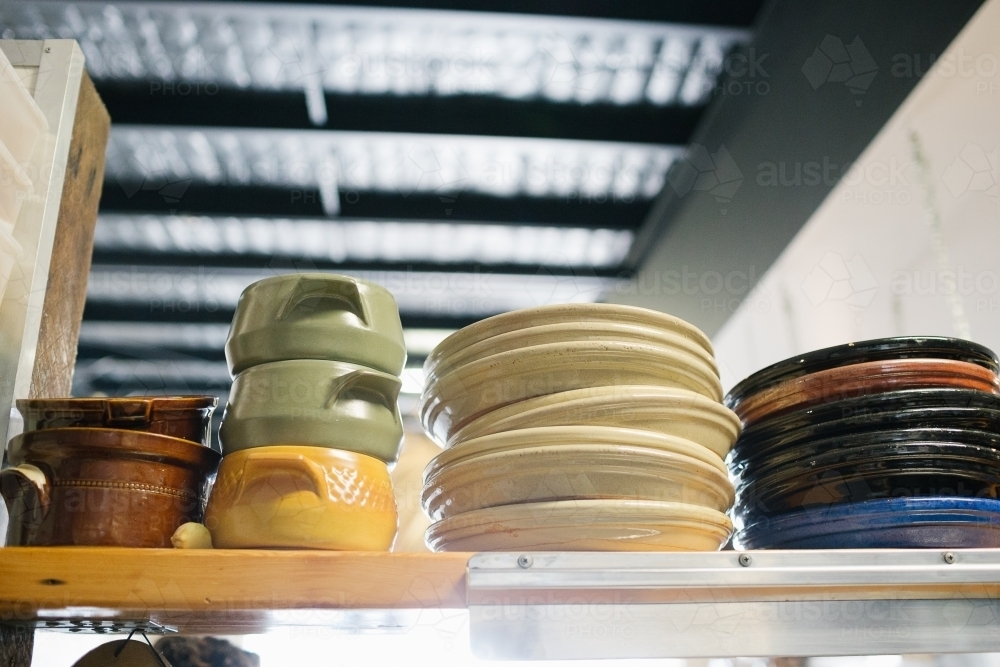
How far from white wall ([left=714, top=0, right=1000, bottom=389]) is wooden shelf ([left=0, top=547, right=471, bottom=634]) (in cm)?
114

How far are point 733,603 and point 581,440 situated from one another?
0.75ft

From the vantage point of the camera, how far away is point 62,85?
44.4 inches

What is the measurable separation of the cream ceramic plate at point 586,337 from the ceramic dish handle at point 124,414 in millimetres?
366

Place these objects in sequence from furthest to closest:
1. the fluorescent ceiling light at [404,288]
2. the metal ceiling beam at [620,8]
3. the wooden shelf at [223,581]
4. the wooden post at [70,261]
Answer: the fluorescent ceiling light at [404,288], the metal ceiling beam at [620,8], the wooden post at [70,261], the wooden shelf at [223,581]

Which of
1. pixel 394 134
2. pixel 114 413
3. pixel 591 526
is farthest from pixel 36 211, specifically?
pixel 394 134

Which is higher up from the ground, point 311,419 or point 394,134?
point 394,134

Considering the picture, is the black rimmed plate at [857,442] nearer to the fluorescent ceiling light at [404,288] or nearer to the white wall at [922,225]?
the white wall at [922,225]

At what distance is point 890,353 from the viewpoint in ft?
3.15

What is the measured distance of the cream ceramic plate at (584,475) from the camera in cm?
82

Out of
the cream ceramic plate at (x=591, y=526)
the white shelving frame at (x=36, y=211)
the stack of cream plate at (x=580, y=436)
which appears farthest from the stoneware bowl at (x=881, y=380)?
the white shelving frame at (x=36, y=211)

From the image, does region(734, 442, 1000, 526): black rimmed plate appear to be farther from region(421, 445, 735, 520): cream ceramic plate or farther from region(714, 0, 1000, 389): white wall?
region(714, 0, 1000, 389): white wall

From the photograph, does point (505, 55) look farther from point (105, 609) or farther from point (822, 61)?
point (105, 609)

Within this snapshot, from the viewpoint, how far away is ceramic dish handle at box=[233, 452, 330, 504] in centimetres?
81

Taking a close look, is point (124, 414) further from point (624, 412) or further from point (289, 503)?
point (624, 412)
